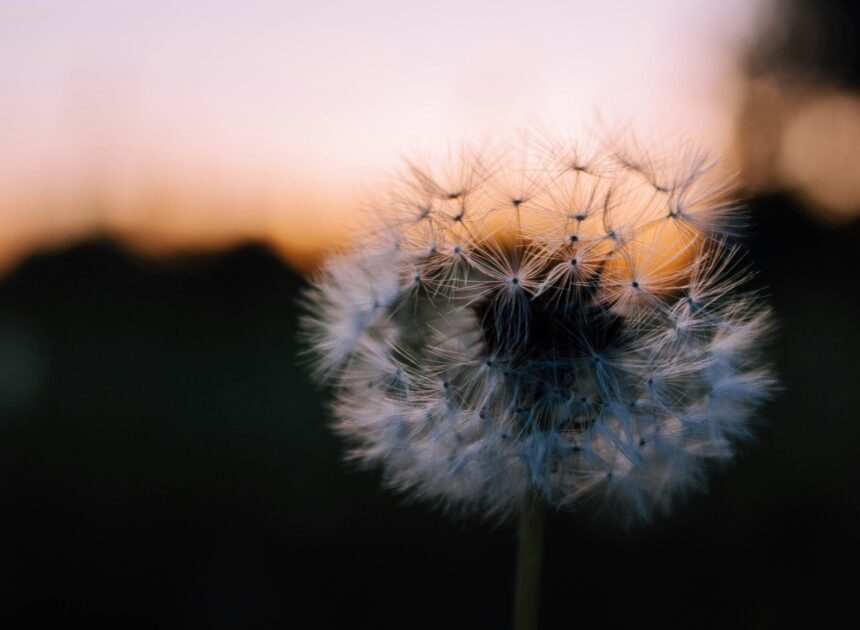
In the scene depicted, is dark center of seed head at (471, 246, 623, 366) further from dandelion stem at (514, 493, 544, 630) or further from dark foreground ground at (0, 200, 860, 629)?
→ dark foreground ground at (0, 200, 860, 629)

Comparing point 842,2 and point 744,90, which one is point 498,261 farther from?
point 842,2

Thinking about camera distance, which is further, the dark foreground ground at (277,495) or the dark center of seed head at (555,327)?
the dark foreground ground at (277,495)

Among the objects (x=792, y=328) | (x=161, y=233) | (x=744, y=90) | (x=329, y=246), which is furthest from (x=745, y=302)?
(x=161, y=233)

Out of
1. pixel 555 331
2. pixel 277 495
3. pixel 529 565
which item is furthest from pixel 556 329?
pixel 277 495

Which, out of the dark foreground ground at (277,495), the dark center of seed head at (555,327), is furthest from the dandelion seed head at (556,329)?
the dark foreground ground at (277,495)

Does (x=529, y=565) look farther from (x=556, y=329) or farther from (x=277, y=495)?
(x=277, y=495)

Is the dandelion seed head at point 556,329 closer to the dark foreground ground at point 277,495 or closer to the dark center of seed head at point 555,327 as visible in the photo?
the dark center of seed head at point 555,327
